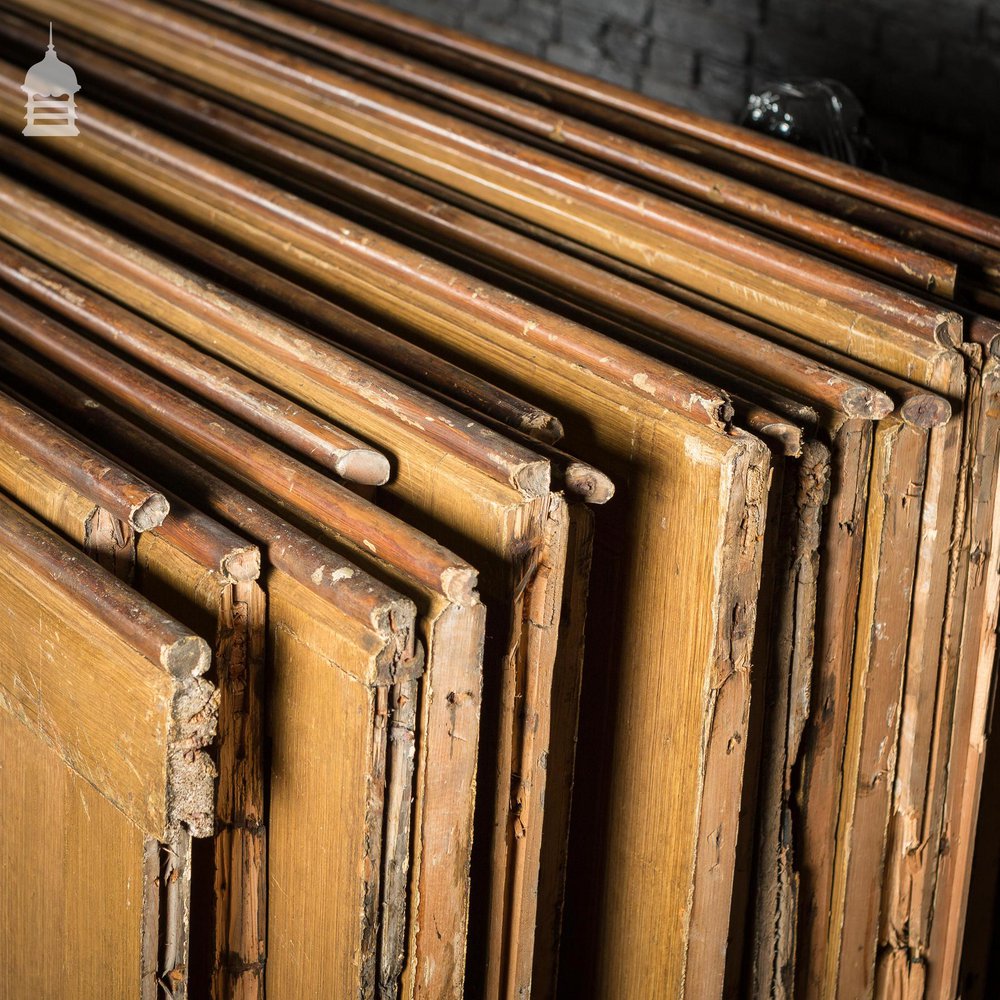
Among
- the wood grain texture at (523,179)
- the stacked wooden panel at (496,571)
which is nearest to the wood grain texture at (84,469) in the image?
the stacked wooden panel at (496,571)

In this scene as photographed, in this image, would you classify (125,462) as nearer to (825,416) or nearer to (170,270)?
(170,270)

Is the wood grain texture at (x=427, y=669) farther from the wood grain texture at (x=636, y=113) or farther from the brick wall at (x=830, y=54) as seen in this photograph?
the brick wall at (x=830, y=54)

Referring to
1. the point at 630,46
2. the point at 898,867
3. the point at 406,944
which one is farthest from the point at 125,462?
the point at 630,46

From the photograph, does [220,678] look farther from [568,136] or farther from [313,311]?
[568,136]

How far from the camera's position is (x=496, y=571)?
913mm

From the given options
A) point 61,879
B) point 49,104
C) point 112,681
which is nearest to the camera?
point 112,681

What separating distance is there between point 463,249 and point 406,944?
2.07ft

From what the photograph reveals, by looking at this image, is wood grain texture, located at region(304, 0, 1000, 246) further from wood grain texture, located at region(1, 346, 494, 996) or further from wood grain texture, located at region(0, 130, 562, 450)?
wood grain texture, located at region(1, 346, 494, 996)

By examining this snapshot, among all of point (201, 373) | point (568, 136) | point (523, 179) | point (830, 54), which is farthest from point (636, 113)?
point (830, 54)

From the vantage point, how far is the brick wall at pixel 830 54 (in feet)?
9.98

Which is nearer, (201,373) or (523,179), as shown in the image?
(201,373)

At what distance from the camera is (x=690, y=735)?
1010mm

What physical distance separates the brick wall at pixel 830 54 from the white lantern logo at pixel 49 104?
2176 millimetres

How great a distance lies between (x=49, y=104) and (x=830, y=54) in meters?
2.30
